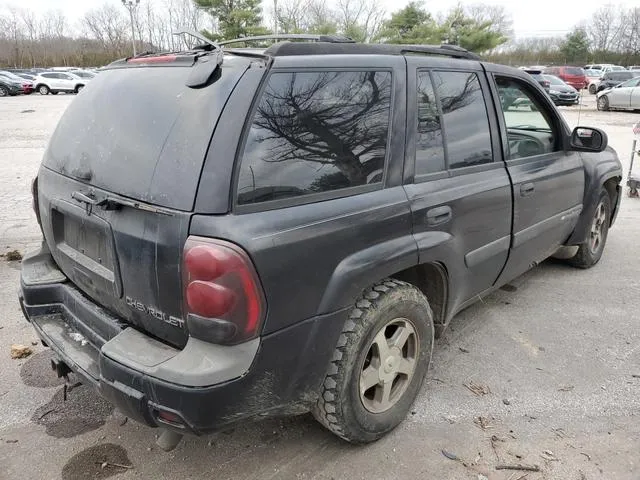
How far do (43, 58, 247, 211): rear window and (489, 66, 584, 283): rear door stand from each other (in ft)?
6.58

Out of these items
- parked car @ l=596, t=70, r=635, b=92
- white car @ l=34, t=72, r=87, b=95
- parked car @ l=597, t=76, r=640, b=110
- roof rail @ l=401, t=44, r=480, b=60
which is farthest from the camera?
white car @ l=34, t=72, r=87, b=95

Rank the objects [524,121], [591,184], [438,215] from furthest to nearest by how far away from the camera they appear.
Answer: [591,184]
[524,121]
[438,215]

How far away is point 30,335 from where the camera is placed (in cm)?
360

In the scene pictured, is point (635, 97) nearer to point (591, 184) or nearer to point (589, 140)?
point (591, 184)

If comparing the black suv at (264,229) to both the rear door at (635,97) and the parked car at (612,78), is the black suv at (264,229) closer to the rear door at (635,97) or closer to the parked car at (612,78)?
the rear door at (635,97)

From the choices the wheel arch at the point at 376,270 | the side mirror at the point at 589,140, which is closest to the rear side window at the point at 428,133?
the wheel arch at the point at 376,270

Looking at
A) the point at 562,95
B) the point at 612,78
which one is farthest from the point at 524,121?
the point at 612,78

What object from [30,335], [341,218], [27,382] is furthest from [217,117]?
[30,335]

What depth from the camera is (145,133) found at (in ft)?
7.12

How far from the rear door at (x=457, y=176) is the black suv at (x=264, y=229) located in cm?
1

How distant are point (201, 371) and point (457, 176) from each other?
5.73 feet

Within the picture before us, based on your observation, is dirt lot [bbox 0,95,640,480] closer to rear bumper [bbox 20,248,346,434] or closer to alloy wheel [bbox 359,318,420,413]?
alloy wheel [bbox 359,318,420,413]

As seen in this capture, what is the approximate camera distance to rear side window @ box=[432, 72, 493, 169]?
2.86 meters

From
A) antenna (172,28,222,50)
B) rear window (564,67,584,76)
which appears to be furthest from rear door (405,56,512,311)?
rear window (564,67,584,76)
